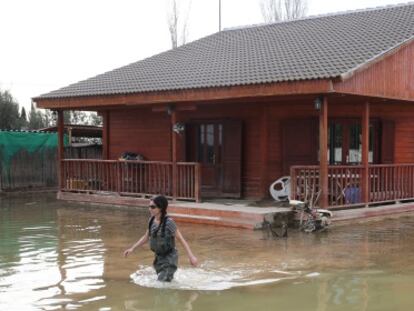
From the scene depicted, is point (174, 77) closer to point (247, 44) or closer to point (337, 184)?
point (247, 44)

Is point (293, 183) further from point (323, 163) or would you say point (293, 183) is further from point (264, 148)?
point (264, 148)

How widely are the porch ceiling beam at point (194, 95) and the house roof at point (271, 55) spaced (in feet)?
0.34

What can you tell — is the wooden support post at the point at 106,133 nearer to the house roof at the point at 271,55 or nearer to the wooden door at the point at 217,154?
the house roof at the point at 271,55

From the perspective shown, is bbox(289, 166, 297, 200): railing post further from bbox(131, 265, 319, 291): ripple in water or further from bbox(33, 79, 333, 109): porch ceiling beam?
bbox(131, 265, 319, 291): ripple in water

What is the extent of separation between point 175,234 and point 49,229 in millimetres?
5751

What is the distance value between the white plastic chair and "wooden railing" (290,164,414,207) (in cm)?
126

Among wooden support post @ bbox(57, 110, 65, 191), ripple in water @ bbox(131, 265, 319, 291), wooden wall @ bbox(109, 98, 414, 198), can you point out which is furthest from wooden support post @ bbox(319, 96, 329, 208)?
wooden support post @ bbox(57, 110, 65, 191)

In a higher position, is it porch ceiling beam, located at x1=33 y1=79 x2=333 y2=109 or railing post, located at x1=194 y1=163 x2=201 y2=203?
porch ceiling beam, located at x1=33 y1=79 x2=333 y2=109

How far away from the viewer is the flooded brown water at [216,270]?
645 centimetres

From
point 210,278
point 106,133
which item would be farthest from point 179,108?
point 210,278

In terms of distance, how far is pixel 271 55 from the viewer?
1516 cm

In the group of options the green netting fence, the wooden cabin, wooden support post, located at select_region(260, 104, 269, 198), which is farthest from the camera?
the green netting fence

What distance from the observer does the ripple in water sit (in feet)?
23.2

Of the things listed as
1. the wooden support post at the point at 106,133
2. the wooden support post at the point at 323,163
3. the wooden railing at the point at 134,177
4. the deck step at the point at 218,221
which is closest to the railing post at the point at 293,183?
the wooden support post at the point at 323,163
